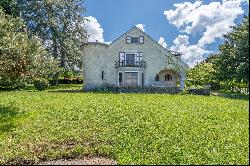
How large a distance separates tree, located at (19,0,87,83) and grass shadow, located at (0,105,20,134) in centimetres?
3774

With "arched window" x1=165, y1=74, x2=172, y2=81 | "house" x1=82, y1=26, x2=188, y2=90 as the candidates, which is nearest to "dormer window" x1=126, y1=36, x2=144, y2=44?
"house" x1=82, y1=26, x2=188, y2=90

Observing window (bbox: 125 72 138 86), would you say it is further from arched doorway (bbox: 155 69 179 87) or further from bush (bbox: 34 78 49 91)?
bush (bbox: 34 78 49 91)

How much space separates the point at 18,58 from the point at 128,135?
7.92m

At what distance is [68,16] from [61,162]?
53809mm

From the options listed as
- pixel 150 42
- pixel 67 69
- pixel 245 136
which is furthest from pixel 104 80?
pixel 245 136

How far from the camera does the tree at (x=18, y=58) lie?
1838cm

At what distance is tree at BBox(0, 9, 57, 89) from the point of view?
60.3 ft

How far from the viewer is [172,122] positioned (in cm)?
1661

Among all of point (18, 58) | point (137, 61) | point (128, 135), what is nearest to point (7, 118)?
point (18, 58)

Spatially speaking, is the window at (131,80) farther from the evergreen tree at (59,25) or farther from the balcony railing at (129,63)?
the evergreen tree at (59,25)

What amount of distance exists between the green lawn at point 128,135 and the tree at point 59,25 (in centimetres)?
4083

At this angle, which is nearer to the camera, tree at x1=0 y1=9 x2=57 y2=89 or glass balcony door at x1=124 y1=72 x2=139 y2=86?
tree at x1=0 y1=9 x2=57 y2=89

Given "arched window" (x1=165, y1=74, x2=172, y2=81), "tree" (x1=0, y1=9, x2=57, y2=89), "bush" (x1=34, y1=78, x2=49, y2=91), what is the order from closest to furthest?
"tree" (x1=0, y1=9, x2=57, y2=89) → "bush" (x1=34, y1=78, x2=49, y2=91) → "arched window" (x1=165, y1=74, x2=172, y2=81)

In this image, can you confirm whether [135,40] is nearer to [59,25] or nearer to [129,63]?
[129,63]
